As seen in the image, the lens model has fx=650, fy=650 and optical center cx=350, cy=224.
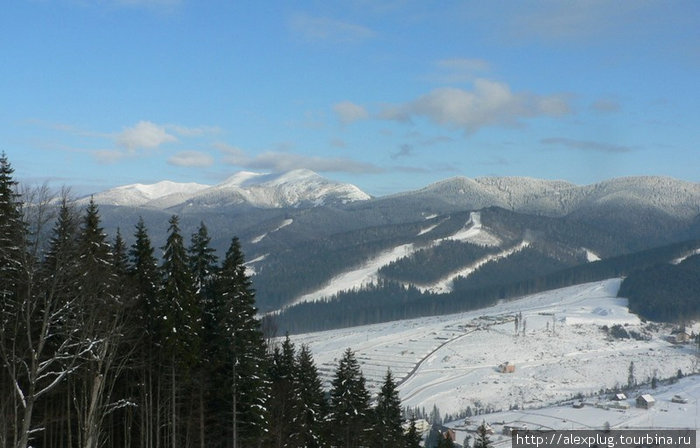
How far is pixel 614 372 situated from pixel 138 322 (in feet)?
354

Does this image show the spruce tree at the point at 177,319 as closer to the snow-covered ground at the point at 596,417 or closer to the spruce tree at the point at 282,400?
the spruce tree at the point at 282,400

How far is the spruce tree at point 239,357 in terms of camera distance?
89.4 ft

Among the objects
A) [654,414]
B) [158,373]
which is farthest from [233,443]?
[654,414]

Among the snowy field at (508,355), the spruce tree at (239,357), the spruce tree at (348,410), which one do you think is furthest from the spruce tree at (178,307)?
the snowy field at (508,355)

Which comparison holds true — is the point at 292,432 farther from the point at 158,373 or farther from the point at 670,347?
the point at 670,347

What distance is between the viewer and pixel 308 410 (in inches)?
1414

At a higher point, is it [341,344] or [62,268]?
[62,268]

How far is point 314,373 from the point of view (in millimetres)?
38625

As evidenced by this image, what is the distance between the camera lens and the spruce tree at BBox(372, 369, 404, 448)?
38500mm

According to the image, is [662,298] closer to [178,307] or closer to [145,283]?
[178,307]

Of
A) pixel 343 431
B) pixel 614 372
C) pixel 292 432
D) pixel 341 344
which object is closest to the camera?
pixel 292 432

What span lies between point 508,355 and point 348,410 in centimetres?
9700

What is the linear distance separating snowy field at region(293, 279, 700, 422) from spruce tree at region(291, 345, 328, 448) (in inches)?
2227

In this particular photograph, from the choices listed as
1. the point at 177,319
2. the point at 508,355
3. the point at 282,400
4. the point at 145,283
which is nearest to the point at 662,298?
the point at 508,355
